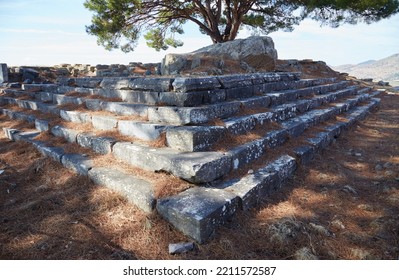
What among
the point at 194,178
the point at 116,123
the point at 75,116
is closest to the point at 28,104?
the point at 75,116

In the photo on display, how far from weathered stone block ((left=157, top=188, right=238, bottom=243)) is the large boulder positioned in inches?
184

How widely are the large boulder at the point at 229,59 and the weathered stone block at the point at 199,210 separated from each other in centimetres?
467

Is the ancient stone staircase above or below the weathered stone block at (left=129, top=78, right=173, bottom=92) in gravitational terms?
below

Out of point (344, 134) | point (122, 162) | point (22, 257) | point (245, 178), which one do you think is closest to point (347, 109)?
point (344, 134)

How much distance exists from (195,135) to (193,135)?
30mm

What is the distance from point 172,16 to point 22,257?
1289 centimetres

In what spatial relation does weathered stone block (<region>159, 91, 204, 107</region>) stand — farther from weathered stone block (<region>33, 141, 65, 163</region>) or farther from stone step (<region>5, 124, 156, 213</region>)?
weathered stone block (<region>33, 141, 65, 163</region>)

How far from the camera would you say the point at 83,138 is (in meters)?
4.39

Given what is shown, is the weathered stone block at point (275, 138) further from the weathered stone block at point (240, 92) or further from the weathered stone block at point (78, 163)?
the weathered stone block at point (78, 163)

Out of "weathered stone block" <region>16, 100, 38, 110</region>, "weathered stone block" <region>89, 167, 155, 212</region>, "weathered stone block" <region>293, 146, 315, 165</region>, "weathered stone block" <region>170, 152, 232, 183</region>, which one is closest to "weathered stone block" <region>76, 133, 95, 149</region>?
"weathered stone block" <region>89, 167, 155, 212</region>

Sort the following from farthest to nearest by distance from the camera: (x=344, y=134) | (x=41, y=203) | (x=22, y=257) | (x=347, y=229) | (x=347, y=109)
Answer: (x=347, y=109) → (x=344, y=134) → (x=41, y=203) → (x=347, y=229) → (x=22, y=257)

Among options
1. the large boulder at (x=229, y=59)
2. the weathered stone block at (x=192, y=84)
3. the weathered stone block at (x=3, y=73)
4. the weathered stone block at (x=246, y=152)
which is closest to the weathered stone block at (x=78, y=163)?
the weathered stone block at (x=192, y=84)

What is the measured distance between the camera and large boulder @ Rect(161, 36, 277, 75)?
725cm
